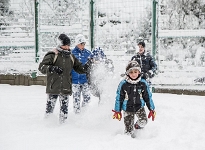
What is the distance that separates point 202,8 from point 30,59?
6.25m

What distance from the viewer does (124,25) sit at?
9445 millimetres

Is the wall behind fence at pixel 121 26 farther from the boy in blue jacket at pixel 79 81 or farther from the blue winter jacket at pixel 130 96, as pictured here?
the blue winter jacket at pixel 130 96

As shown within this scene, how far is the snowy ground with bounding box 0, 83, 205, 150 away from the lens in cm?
438

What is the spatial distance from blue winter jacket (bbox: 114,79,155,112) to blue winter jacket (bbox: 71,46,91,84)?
4.64 feet

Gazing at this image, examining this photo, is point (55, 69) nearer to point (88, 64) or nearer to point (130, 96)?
point (88, 64)

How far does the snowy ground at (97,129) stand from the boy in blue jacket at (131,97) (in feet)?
0.86

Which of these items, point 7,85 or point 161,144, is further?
point 7,85

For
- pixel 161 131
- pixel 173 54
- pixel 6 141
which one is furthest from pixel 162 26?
pixel 6 141

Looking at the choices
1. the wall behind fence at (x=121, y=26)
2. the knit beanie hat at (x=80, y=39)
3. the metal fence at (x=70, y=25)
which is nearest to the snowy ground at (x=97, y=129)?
the knit beanie hat at (x=80, y=39)

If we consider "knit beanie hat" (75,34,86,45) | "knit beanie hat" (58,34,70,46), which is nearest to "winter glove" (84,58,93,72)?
"knit beanie hat" (75,34,86,45)

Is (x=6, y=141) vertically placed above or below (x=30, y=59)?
below

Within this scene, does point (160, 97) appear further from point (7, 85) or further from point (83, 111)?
point (7, 85)

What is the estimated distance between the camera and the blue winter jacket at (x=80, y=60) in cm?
616

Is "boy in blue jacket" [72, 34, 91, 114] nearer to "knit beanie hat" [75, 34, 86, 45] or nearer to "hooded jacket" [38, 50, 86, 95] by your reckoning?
"knit beanie hat" [75, 34, 86, 45]
